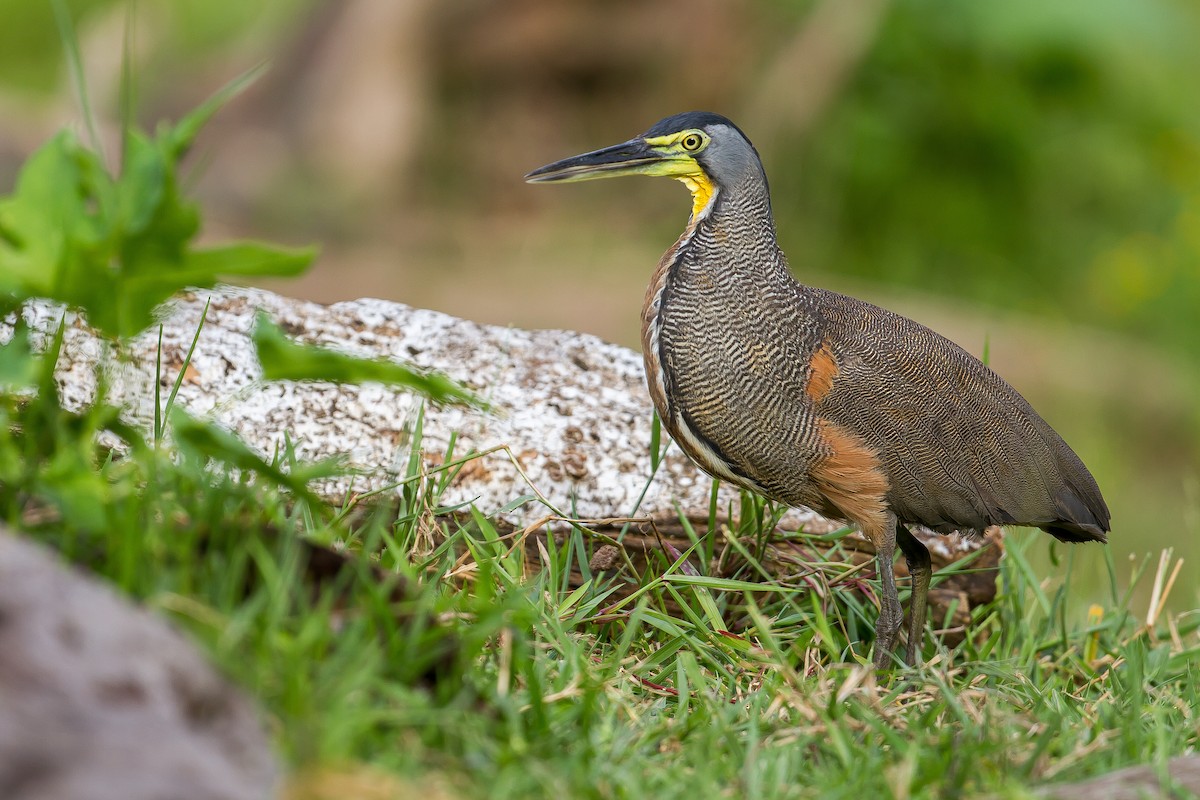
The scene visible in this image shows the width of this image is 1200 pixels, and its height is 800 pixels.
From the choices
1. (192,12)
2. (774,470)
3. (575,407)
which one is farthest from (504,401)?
(192,12)

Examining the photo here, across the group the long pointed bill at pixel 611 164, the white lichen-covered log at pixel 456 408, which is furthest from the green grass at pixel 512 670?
the long pointed bill at pixel 611 164

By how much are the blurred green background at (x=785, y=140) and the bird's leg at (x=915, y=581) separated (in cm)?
567

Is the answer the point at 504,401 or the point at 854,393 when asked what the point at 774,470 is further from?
the point at 504,401

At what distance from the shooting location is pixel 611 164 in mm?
3676

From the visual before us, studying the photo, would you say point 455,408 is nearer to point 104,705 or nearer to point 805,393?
point 805,393

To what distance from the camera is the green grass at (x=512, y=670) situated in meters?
2.13

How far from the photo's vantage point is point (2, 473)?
2.29 m

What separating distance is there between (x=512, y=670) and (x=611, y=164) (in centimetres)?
157

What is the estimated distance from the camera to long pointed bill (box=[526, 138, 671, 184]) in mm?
3660

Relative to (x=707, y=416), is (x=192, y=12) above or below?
above

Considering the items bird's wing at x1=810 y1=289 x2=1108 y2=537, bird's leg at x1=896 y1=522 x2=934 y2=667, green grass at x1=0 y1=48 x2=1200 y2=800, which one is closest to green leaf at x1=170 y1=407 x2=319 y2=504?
green grass at x1=0 y1=48 x2=1200 y2=800

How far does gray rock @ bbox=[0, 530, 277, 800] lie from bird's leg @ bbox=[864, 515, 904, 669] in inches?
79.4

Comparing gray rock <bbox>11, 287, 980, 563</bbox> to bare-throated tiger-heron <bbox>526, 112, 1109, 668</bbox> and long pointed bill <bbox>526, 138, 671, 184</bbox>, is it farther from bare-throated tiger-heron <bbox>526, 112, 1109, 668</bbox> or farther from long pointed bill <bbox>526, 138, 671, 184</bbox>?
long pointed bill <bbox>526, 138, 671, 184</bbox>

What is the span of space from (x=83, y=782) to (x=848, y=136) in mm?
8960
